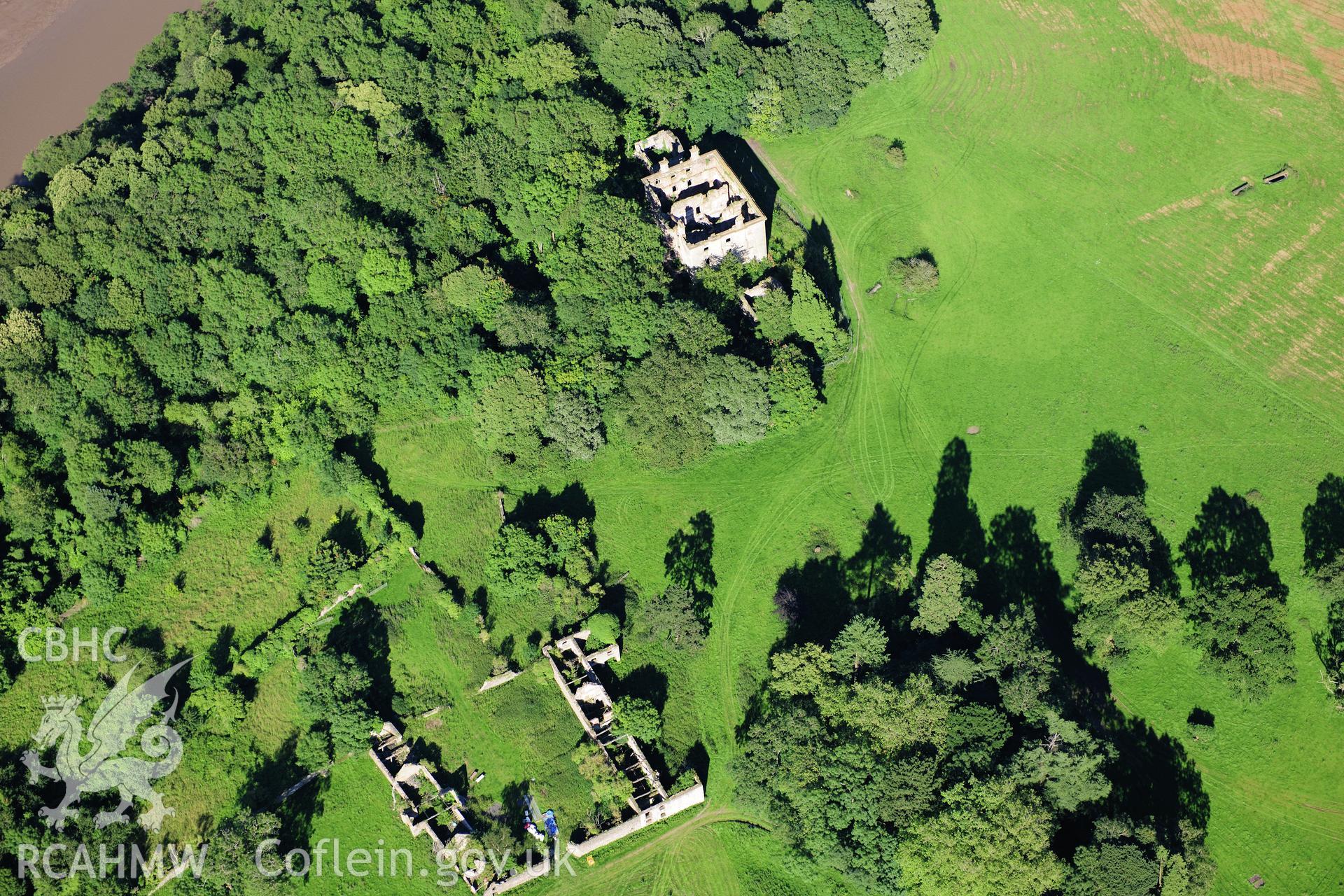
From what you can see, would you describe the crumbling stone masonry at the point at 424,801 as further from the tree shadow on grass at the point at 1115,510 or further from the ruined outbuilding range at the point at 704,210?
the tree shadow on grass at the point at 1115,510

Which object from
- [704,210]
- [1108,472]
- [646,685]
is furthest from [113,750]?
[1108,472]

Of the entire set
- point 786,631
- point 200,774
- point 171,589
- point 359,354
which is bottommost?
point 786,631

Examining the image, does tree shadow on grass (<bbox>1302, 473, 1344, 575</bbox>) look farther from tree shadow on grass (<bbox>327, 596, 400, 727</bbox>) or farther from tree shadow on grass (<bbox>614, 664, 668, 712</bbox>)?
tree shadow on grass (<bbox>327, 596, 400, 727</bbox>)

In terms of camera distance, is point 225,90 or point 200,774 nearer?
point 200,774

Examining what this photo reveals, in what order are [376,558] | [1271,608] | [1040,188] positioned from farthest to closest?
[1040,188] → [376,558] → [1271,608]

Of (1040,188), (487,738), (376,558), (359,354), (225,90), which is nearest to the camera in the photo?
(487,738)

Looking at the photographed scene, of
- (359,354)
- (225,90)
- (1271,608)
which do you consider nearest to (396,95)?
(225,90)

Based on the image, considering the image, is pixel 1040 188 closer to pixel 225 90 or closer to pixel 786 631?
pixel 786 631

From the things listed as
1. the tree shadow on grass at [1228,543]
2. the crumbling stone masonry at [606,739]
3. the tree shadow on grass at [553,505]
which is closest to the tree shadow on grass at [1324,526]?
the tree shadow on grass at [1228,543]
